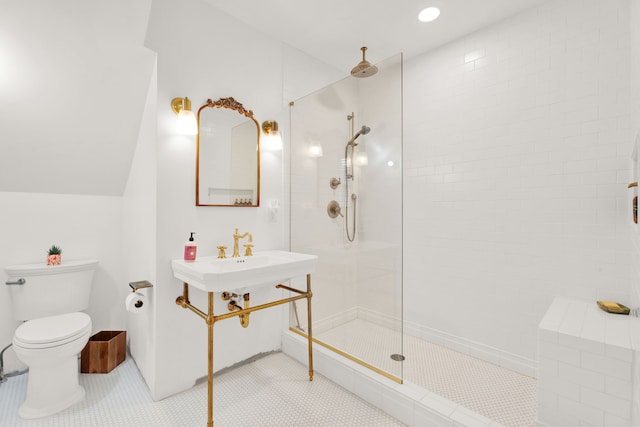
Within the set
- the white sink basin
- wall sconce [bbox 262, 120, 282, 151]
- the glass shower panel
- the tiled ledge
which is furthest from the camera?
wall sconce [bbox 262, 120, 282, 151]

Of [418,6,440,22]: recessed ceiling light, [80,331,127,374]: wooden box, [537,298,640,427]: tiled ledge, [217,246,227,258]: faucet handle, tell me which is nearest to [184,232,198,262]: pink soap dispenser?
[217,246,227,258]: faucet handle

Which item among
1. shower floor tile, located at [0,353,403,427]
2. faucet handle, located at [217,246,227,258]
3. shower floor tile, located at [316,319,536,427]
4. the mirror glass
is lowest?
shower floor tile, located at [0,353,403,427]

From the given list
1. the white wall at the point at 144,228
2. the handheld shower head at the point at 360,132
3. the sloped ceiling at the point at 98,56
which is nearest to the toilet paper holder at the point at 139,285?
the white wall at the point at 144,228

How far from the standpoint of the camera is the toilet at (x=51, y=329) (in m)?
1.67

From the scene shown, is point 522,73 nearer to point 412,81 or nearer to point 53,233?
point 412,81

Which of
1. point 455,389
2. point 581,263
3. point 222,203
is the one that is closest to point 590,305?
point 581,263

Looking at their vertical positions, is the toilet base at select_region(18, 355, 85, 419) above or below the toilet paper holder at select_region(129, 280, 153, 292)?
below

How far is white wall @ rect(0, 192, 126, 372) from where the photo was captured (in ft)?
6.65

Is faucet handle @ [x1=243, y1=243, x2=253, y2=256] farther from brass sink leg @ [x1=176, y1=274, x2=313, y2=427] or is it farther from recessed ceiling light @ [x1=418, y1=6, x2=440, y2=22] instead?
recessed ceiling light @ [x1=418, y1=6, x2=440, y2=22]

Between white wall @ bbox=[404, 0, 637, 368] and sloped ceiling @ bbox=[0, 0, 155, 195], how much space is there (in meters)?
2.21

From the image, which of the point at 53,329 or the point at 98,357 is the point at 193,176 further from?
the point at 98,357

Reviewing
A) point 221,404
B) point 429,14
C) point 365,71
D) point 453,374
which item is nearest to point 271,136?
point 365,71

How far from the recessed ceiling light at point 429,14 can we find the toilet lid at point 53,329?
3.04 metres

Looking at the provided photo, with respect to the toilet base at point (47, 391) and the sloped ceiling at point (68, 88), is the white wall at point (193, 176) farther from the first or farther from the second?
the toilet base at point (47, 391)
